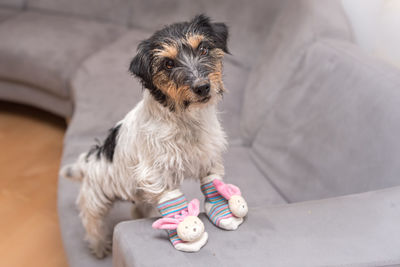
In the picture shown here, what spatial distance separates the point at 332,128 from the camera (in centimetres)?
169

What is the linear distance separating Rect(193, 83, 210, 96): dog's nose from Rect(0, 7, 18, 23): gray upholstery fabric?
2872mm

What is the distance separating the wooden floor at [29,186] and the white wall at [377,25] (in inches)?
77.4

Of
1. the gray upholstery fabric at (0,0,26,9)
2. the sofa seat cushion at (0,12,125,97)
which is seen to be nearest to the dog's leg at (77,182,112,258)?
the sofa seat cushion at (0,12,125,97)

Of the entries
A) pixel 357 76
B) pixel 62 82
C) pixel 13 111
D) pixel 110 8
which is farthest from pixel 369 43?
pixel 13 111

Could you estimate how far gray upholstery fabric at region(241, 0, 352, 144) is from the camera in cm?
205

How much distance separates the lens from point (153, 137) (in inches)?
47.5

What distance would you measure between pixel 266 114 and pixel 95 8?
208 centimetres

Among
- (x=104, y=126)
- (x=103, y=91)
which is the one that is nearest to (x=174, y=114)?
(x=104, y=126)

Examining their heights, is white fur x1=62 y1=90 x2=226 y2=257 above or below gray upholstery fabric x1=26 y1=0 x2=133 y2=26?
below

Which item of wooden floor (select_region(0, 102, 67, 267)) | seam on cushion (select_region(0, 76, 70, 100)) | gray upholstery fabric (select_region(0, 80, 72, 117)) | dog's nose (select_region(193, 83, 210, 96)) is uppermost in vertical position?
dog's nose (select_region(193, 83, 210, 96))

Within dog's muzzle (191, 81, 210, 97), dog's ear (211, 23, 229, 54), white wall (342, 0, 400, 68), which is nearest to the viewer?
dog's muzzle (191, 81, 210, 97)

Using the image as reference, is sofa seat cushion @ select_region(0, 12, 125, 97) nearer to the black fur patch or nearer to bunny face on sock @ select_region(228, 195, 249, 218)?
the black fur patch

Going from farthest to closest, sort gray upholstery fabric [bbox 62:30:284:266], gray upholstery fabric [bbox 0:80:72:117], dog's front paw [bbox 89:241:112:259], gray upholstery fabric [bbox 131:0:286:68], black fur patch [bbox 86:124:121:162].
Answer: gray upholstery fabric [bbox 0:80:72:117] < gray upholstery fabric [bbox 131:0:286:68] < gray upholstery fabric [bbox 62:30:284:266] < dog's front paw [bbox 89:241:112:259] < black fur patch [bbox 86:124:121:162]

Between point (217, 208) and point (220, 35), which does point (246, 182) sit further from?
point (220, 35)
